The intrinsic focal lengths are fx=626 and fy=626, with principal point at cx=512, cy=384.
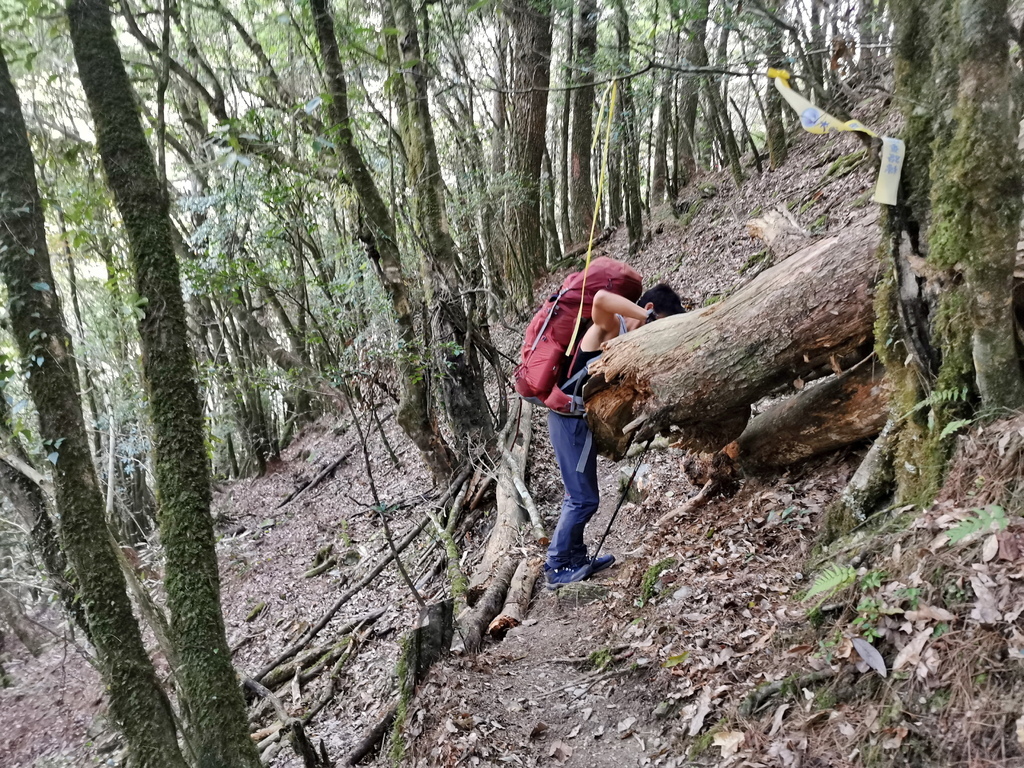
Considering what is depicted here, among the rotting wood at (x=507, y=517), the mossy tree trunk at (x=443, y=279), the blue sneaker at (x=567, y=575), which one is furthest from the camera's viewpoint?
the mossy tree trunk at (x=443, y=279)

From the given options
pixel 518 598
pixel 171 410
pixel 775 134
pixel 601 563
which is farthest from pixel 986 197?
pixel 775 134

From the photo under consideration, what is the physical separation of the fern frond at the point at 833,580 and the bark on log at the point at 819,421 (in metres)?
1.25

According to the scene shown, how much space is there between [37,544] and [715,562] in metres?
6.15

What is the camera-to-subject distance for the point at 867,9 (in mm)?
7336

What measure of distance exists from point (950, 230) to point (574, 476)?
3146 millimetres

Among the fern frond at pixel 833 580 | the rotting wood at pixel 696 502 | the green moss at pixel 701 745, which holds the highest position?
the fern frond at pixel 833 580

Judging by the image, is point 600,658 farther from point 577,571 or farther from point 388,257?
point 388,257

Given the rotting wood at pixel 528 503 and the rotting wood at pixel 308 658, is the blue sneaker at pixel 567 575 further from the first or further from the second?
the rotting wood at pixel 308 658

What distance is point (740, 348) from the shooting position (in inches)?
159

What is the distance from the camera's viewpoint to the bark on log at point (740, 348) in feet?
12.1

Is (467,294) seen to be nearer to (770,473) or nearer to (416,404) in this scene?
(416,404)

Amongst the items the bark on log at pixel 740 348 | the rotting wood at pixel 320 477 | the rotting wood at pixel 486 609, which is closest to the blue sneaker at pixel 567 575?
the rotting wood at pixel 486 609

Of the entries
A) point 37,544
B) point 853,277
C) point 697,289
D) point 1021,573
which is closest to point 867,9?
point 697,289

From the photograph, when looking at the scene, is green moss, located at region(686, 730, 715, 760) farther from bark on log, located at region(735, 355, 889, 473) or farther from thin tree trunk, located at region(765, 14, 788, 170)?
thin tree trunk, located at region(765, 14, 788, 170)
